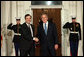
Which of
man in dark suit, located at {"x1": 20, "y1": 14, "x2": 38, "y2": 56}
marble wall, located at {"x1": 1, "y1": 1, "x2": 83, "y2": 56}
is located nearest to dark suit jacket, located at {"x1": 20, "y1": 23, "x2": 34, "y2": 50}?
man in dark suit, located at {"x1": 20, "y1": 14, "x2": 38, "y2": 56}

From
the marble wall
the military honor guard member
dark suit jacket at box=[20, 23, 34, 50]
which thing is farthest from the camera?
the marble wall

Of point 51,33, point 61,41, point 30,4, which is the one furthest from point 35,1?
point 51,33

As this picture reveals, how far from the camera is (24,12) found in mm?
9922

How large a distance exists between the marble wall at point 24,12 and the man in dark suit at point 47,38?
14.6 ft

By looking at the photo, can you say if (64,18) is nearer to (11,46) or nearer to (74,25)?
(74,25)

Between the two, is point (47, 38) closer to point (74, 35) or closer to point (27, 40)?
point (27, 40)

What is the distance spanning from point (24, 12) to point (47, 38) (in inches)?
186

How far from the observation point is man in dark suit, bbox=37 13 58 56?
17.7 ft

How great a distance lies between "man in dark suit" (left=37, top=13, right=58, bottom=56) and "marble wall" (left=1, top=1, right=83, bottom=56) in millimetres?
4450

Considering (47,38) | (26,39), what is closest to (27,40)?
(26,39)

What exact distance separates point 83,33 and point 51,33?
4491 mm

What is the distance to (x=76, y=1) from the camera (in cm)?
989

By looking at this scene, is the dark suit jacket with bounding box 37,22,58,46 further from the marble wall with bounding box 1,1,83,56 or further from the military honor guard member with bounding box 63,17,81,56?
the marble wall with bounding box 1,1,83,56

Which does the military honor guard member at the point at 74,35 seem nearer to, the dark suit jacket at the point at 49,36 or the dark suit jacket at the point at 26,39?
the dark suit jacket at the point at 49,36
